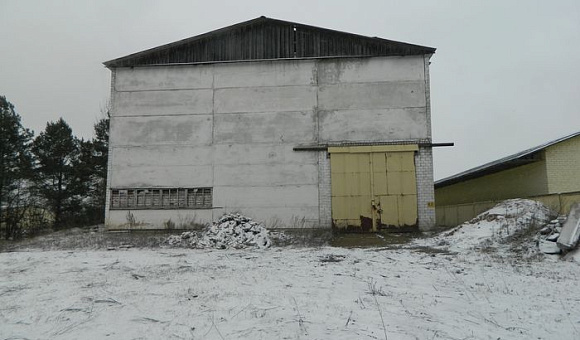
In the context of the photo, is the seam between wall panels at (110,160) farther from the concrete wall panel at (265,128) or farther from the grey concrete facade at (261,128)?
the concrete wall panel at (265,128)

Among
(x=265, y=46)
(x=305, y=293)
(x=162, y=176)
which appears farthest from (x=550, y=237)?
(x=162, y=176)

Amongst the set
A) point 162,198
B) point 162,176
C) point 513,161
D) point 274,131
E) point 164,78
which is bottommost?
point 162,198

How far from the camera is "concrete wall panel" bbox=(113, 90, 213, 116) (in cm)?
1836

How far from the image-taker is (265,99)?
59.3 ft

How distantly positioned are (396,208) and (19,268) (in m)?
12.5

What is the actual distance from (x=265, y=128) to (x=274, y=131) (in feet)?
1.33

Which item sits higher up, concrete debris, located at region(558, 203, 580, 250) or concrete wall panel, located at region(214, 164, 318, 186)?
concrete wall panel, located at region(214, 164, 318, 186)

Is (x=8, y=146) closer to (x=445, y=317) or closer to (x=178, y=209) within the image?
(x=178, y=209)

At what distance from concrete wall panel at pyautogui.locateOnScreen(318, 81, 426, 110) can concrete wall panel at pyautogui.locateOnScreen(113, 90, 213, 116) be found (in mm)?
5015

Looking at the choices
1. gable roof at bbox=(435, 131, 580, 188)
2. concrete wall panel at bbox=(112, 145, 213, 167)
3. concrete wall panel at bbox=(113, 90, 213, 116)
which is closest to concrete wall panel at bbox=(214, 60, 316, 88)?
concrete wall panel at bbox=(113, 90, 213, 116)

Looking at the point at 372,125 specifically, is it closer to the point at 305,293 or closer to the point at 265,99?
the point at 265,99

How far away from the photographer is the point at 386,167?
17000mm

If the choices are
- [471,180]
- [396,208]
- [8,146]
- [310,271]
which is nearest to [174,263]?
[310,271]

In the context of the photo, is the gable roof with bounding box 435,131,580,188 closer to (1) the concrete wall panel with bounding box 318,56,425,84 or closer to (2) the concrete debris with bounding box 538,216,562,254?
(1) the concrete wall panel with bounding box 318,56,425,84
